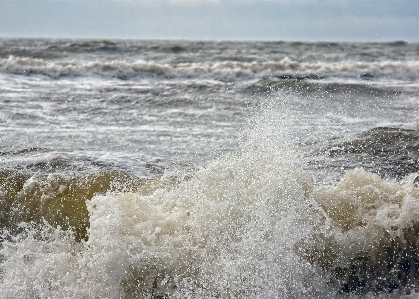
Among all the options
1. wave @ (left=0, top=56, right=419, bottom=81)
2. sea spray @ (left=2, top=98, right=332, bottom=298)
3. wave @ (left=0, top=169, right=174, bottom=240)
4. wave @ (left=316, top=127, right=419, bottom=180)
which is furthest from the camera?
wave @ (left=0, top=56, right=419, bottom=81)

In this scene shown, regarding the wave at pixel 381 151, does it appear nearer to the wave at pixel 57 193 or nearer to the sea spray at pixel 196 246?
the sea spray at pixel 196 246

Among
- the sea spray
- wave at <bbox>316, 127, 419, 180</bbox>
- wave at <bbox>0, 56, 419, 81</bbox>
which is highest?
wave at <bbox>0, 56, 419, 81</bbox>

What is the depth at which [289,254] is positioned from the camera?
3119 millimetres

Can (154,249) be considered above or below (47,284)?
above

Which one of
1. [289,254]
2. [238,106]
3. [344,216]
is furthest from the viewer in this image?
[238,106]

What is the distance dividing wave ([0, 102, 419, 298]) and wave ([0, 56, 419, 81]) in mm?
9149

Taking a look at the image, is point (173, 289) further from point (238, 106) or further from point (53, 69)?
point (53, 69)

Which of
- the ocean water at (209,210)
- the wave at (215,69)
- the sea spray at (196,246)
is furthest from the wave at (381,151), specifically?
the wave at (215,69)

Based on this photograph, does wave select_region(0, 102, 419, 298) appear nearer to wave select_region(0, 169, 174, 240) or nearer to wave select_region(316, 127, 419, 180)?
wave select_region(0, 169, 174, 240)

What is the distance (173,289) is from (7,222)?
1438 millimetres

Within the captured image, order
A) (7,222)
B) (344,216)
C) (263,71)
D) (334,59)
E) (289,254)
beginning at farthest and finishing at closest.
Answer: (334,59), (263,71), (7,222), (344,216), (289,254)

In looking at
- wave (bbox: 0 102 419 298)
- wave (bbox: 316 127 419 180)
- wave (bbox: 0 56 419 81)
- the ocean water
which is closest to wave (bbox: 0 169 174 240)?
the ocean water

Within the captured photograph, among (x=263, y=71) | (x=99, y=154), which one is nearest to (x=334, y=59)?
(x=263, y=71)

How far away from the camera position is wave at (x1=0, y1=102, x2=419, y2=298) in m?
3.10
